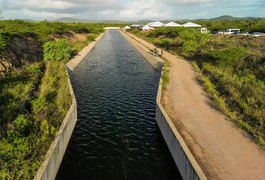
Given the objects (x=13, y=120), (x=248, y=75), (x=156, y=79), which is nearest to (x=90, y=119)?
(x=13, y=120)

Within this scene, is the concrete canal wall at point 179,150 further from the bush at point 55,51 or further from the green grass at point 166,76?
the bush at point 55,51

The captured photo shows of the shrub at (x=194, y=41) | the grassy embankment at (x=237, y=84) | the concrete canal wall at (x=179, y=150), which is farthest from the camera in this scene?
the shrub at (x=194, y=41)

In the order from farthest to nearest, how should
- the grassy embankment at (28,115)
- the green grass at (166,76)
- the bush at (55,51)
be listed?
1. the bush at (55,51)
2. the green grass at (166,76)
3. the grassy embankment at (28,115)

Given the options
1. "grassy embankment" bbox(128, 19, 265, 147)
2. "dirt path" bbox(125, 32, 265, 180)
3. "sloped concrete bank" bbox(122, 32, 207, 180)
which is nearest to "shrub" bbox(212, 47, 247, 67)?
"grassy embankment" bbox(128, 19, 265, 147)

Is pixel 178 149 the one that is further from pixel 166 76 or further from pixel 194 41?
pixel 194 41

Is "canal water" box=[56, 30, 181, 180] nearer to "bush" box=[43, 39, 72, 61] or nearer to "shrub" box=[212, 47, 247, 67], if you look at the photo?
"bush" box=[43, 39, 72, 61]

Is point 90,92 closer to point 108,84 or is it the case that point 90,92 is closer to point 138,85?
Answer: point 108,84

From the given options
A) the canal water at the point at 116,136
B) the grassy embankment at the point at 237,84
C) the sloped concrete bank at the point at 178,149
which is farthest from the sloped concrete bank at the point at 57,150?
the grassy embankment at the point at 237,84

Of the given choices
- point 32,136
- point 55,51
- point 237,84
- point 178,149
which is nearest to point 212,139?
point 178,149
